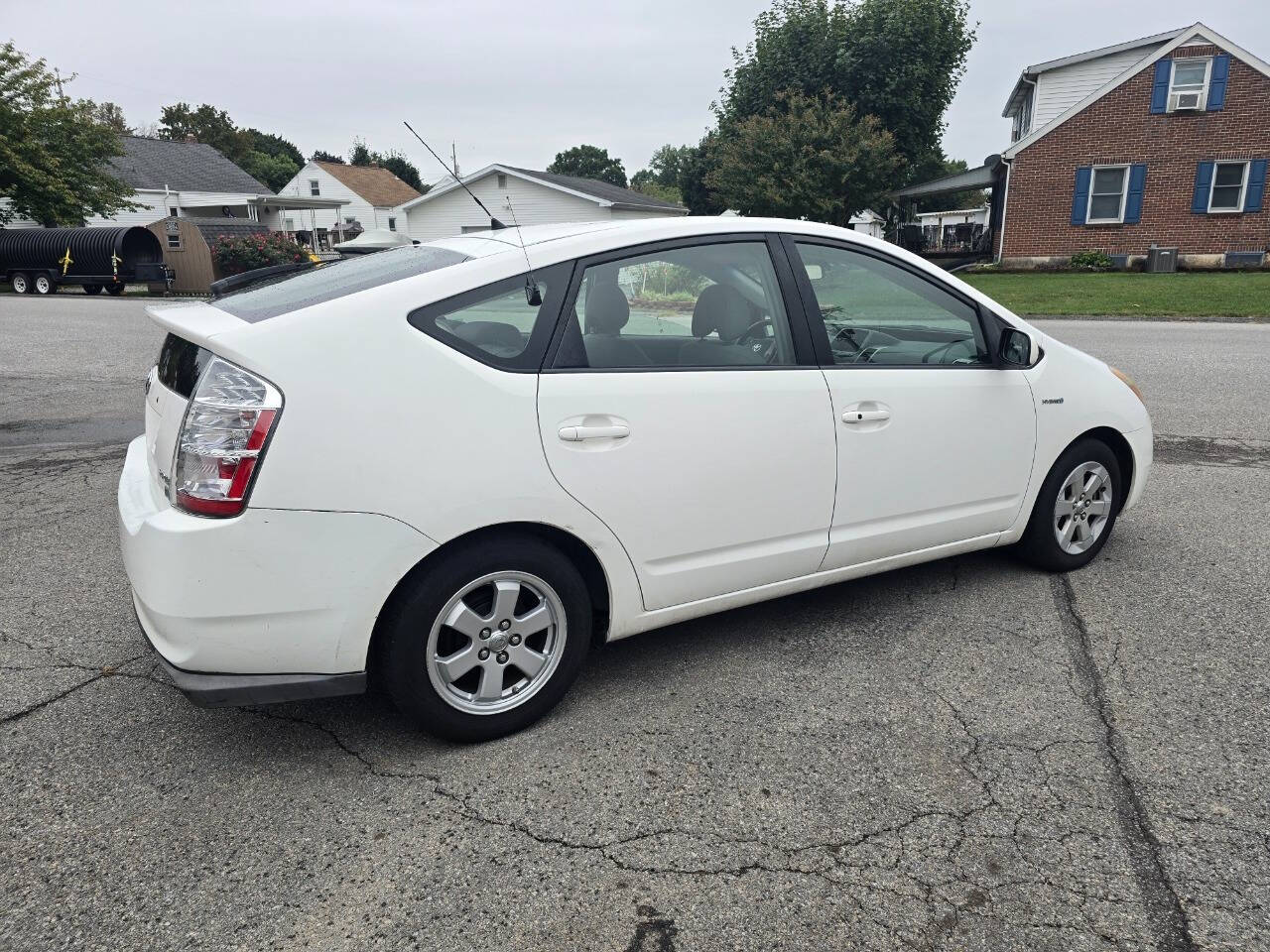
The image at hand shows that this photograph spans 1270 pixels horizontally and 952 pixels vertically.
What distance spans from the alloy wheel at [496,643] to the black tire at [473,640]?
18 millimetres

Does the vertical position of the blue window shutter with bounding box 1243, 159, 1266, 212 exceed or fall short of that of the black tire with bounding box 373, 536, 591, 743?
it exceeds it

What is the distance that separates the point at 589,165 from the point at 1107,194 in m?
85.8

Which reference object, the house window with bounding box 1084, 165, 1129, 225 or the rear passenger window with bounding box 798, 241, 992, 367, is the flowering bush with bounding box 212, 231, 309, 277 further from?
the rear passenger window with bounding box 798, 241, 992, 367

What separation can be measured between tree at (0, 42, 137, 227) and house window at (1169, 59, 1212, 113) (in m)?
34.9

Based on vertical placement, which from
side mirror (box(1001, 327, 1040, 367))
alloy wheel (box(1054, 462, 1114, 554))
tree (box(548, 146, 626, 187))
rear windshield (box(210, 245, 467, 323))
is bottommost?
alloy wheel (box(1054, 462, 1114, 554))

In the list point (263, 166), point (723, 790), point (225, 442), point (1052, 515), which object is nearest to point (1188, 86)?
point (1052, 515)

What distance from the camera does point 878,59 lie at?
1560 inches

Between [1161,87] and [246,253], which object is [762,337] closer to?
[1161,87]

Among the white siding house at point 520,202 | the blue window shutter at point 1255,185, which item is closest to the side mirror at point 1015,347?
the blue window shutter at point 1255,185

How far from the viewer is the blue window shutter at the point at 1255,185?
992 inches

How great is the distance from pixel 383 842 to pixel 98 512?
12.5 feet

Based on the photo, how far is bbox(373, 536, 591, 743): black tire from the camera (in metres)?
2.70

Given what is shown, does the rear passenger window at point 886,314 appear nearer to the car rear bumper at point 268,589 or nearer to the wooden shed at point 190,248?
the car rear bumper at point 268,589

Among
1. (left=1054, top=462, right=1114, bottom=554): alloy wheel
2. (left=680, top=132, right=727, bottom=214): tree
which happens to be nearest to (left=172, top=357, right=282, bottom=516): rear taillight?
(left=1054, top=462, right=1114, bottom=554): alloy wheel
